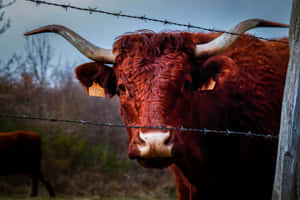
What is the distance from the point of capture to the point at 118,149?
9.03 m

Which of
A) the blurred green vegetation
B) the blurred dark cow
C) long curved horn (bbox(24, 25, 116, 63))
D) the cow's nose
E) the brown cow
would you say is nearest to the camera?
the cow's nose

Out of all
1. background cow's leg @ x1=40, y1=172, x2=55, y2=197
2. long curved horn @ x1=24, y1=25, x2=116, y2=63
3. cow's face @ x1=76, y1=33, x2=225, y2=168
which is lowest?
background cow's leg @ x1=40, y1=172, x2=55, y2=197

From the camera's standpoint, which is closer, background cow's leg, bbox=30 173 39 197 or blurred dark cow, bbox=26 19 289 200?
blurred dark cow, bbox=26 19 289 200

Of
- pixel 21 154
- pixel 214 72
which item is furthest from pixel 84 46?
pixel 21 154

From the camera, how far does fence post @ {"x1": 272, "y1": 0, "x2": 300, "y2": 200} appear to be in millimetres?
1436

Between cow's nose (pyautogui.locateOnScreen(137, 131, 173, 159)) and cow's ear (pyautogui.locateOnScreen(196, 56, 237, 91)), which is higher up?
cow's ear (pyautogui.locateOnScreen(196, 56, 237, 91))

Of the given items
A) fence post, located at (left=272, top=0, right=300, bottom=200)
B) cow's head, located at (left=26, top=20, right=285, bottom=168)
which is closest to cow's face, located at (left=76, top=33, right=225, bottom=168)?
cow's head, located at (left=26, top=20, right=285, bottom=168)

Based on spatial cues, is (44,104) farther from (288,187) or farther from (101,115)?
(288,187)

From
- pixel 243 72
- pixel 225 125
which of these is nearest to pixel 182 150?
pixel 225 125

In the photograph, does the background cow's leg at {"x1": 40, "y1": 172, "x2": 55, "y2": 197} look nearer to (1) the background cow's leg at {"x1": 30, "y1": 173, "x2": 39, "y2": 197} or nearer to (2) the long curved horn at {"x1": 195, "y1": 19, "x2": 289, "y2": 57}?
(1) the background cow's leg at {"x1": 30, "y1": 173, "x2": 39, "y2": 197}

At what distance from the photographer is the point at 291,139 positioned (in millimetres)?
1445

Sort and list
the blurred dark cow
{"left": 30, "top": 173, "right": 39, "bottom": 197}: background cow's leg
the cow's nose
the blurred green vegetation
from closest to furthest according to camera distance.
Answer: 1. the cow's nose
2. the blurred dark cow
3. {"left": 30, "top": 173, "right": 39, "bottom": 197}: background cow's leg
4. the blurred green vegetation

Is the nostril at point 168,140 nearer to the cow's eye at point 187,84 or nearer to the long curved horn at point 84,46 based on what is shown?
the cow's eye at point 187,84

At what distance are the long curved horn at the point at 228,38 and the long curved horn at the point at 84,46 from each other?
91cm
